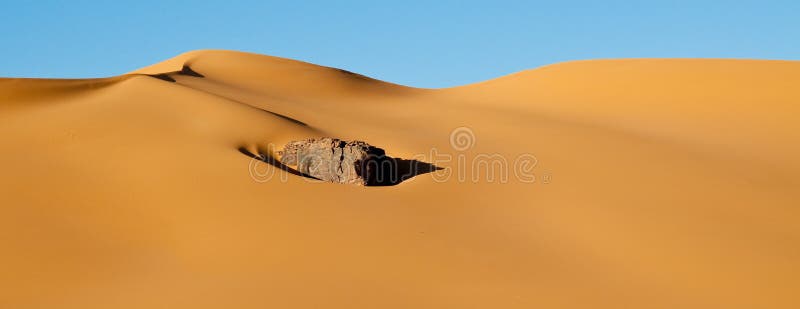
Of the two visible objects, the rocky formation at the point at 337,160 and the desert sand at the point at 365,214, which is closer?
the desert sand at the point at 365,214

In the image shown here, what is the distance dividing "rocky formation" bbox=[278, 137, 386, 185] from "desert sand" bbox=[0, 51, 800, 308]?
43cm

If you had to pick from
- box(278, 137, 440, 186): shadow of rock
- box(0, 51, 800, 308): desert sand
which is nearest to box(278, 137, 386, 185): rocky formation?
box(278, 137, 440, 186): shadow of rock

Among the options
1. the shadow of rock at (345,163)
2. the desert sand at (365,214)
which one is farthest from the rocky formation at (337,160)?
the desert sand at (365,214)

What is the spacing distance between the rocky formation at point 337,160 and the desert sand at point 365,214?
432mm

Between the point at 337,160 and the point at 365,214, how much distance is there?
1570 millimetres

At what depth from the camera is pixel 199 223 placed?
6.20 meters

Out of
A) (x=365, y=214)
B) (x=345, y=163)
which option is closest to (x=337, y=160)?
(x=345, y=163)

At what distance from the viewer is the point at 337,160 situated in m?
8.05

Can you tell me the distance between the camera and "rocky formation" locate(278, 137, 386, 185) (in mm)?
7930

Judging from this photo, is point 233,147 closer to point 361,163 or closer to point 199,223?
point 361,163

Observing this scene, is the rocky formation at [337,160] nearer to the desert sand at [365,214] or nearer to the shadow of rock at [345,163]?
the shadow of rock at [345,163]

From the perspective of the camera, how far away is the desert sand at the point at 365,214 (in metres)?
5.29

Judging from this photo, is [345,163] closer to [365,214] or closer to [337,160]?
[337,160]

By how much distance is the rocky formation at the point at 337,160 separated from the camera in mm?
7930
